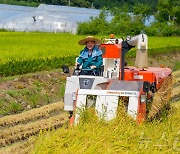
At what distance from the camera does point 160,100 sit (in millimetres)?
8141

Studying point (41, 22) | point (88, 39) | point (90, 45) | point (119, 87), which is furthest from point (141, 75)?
point (41, 22)

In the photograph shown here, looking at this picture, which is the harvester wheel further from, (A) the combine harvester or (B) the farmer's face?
(B) the farmer's face

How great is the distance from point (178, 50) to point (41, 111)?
17.3m

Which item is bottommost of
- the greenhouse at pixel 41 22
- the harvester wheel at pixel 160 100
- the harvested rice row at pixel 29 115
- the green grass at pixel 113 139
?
the harvested rice row at pixel 29 115

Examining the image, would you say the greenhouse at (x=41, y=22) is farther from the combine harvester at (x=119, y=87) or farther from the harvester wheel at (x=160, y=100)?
the combine harvester at (x=119, y=87)

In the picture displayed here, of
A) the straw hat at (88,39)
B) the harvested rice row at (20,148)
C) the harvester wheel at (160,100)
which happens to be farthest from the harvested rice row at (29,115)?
the harvester wheel at (160,100)

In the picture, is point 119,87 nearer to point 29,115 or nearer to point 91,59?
point 91,59

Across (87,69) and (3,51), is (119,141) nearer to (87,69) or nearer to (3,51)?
(87,69)

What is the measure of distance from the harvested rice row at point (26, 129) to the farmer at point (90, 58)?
1270 millimetres

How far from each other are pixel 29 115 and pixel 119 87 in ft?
10.1

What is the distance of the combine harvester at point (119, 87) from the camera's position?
22.7 ft

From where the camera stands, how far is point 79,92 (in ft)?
23.6

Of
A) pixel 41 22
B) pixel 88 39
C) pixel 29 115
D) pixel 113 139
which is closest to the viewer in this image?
pixel 113 139

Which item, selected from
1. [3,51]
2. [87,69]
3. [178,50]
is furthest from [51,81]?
[178,50]
